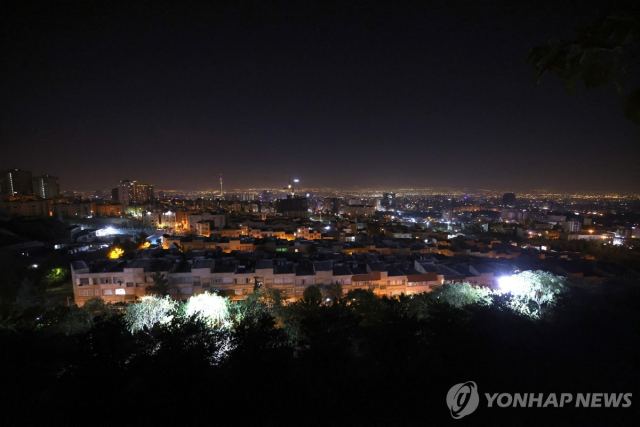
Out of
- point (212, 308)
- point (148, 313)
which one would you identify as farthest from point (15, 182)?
point (212, 308)

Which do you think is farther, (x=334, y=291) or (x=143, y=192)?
(x=143, y=192)

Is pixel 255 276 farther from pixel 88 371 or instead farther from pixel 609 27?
pixel 609 27

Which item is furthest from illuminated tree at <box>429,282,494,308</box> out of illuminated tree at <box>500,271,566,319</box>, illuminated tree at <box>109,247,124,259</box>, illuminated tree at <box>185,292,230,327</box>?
illuminated tree at <box>109,247,124,259</box>

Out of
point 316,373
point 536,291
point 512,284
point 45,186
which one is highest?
point 45,186

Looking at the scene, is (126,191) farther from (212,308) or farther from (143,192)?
(212,308)

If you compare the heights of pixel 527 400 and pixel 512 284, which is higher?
pixel 527 400

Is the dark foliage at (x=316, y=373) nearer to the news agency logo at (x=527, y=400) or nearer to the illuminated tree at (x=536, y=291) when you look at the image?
the news agency logo at (x=527, y=400)
